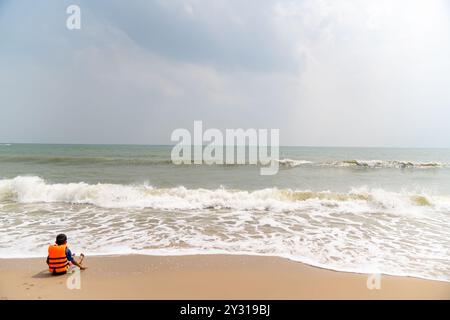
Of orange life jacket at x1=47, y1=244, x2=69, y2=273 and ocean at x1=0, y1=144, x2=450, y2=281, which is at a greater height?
orange life jacket at x1=47, y1=244, x2=69, y2=273

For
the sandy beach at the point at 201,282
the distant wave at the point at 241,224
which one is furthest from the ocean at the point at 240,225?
the sandy beach at the point at 201,282

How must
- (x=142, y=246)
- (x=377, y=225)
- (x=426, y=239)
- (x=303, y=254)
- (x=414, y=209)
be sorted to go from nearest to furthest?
(x=303, y=254), (x=142, y=246), (x=426, y=239), (x=377, y=225), (x=414, y=209)

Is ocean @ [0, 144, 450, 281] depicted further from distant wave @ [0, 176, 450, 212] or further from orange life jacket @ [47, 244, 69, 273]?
orange life jacket @ [47, 244, 69, 273]

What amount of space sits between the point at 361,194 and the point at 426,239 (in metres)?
4.39

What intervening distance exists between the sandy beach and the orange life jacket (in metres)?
0.14

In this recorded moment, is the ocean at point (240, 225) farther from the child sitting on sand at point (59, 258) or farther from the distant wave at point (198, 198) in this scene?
the child sitting on sand at point (59, 258)

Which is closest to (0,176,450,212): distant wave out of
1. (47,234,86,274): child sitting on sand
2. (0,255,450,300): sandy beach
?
(0,255,450,300): sandy beach

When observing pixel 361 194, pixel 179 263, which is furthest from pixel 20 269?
pixel 361 194

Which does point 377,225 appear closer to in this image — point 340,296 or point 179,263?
point 340,296

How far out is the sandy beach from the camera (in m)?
3.53

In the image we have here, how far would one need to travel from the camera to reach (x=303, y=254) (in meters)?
4.91

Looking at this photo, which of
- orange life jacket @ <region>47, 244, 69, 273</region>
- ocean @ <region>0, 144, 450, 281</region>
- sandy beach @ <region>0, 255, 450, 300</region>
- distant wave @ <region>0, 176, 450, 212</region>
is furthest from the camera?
distant wave @ <region>0, 176, 450, 212</region>

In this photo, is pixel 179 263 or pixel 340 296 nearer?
pixel 340 296

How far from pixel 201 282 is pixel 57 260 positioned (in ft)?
8.03
